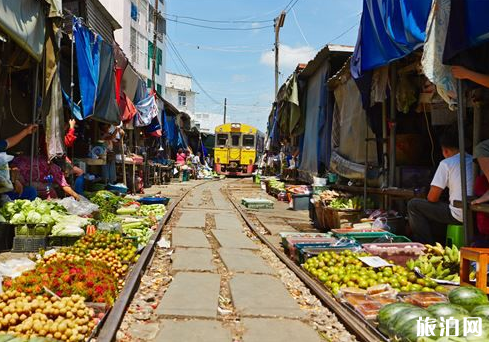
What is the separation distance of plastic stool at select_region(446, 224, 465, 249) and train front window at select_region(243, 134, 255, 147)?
87.6 ft

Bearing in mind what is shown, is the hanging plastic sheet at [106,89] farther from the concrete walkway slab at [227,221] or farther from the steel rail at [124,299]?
the steel rail at [124,299]

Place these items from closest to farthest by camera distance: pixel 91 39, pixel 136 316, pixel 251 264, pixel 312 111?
pixel 136 316
pixel 251 264
pixel 91 39
pixel 312 111

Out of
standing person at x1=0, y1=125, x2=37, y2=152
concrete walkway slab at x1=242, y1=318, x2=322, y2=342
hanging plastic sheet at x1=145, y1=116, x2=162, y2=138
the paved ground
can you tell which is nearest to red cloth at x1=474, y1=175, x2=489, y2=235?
the paved ground

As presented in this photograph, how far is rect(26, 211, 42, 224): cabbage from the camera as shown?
241 inches

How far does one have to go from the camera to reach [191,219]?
10461mm

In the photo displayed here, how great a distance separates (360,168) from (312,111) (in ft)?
14.8

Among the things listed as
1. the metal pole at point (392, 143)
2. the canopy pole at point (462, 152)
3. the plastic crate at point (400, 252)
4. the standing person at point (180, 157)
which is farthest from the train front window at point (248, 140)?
the canopy pole at point (462, 152)

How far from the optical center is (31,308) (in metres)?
3.29

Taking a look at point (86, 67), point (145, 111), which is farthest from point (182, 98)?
point (86, 67)

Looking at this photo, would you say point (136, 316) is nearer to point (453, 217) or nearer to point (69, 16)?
point (453, 217)

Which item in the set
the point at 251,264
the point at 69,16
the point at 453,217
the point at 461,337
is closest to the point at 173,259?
the point at 251,264

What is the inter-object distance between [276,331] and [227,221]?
6706 millimetres

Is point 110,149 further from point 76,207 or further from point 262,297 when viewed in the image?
point 262,297

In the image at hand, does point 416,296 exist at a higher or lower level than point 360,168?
lower
